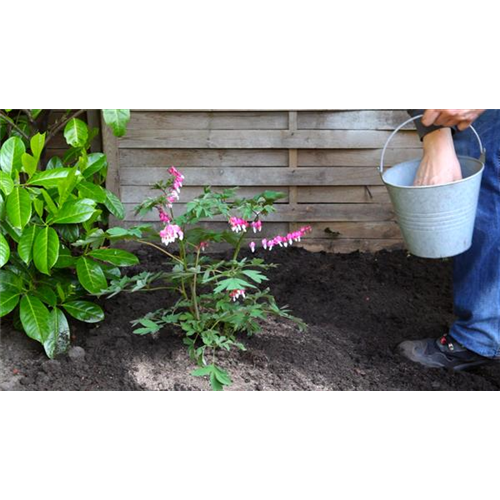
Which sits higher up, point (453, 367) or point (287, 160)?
point (287, 160)

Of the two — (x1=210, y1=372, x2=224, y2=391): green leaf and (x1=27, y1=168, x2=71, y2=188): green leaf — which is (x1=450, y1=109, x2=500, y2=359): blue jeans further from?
(x1=27, y1=168, x2=71, y2=188): green leaf

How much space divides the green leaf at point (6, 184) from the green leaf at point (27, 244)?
0.46 ft

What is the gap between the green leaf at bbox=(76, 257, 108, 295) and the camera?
2.33 m

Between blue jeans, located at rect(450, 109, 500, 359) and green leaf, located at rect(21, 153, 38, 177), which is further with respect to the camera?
green leaf, located at rect(21, 153, 38, 177)

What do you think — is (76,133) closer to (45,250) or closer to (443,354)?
(45,250)

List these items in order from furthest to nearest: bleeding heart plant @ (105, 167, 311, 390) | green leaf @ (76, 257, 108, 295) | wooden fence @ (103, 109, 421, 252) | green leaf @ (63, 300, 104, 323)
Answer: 1. wooden fence @ (103, 109, 421, 252)
2. green leaf @ (63, 300, 104, 323)
3. green leaf @ (76, 257, 108, 295)
4. bleeding heart plant @ (105, 167, 311, 390)

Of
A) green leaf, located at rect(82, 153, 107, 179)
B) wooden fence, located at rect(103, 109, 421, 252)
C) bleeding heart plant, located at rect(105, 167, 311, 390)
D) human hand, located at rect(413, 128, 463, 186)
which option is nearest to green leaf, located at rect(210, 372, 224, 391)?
bleeding heart plant, located at rect(105, 167, 311, 390)

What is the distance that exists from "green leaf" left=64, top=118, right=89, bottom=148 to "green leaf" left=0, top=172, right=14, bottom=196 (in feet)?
1.52

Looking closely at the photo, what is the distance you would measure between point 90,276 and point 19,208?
350mm

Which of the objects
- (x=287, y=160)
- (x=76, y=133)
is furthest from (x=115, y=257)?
(x=287, y=160)

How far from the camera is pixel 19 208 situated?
2125 millimetres

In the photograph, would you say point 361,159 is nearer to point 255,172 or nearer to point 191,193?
point 255,172
